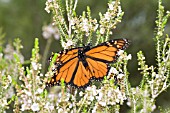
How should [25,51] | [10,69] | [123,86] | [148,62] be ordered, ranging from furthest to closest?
[25,51] → [148,62] → [10,69] → [123,86]

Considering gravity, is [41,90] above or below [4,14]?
below

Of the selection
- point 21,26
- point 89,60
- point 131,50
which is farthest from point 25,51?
point 89,60

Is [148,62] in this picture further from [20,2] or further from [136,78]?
[20,2]

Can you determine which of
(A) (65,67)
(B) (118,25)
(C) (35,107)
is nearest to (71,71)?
(A) (65,67)

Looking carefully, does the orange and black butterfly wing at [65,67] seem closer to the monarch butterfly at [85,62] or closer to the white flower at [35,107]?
the monarch butterfly at [85,62]

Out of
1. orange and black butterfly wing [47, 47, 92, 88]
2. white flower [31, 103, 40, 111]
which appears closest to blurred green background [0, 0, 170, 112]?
orange and black butterfly wing [47, 47, 92, 88]

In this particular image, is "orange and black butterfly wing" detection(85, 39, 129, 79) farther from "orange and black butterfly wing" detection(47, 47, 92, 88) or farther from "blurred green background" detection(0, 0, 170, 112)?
"blurred green background" detection(0, 0, 170, 112)
